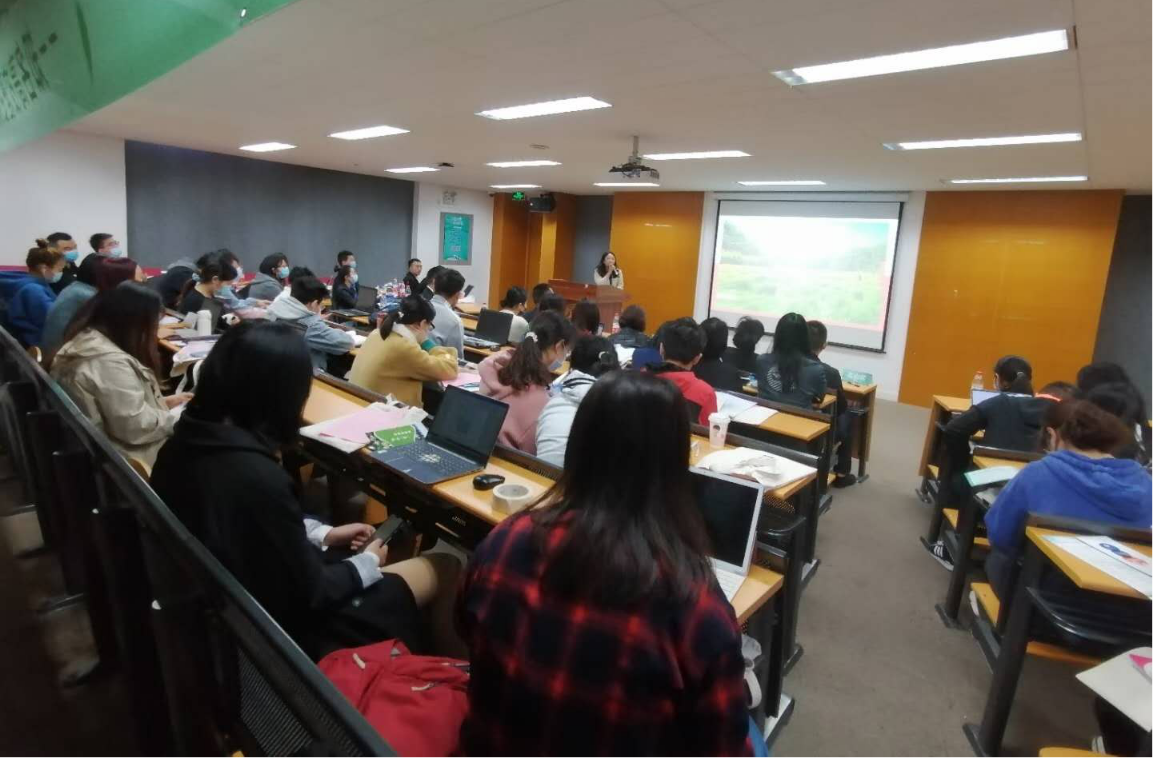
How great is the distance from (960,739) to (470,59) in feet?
12.5

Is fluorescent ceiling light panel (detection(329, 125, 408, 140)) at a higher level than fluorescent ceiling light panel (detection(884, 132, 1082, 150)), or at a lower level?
higher

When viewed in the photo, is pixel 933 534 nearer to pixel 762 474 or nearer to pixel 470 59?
pixel 762 474

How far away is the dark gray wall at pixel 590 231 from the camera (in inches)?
489

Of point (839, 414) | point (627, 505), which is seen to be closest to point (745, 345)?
point (839, 414)

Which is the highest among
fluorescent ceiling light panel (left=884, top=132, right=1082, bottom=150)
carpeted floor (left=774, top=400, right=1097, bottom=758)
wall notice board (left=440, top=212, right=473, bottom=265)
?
fluorescent ceiling light panel (left=884, top=132, right=1082, bottom=150)

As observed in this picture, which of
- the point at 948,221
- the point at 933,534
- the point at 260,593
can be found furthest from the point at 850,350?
the point at 260,593

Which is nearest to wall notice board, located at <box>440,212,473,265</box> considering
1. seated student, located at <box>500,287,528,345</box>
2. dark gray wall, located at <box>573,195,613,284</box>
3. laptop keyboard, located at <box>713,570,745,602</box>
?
dark gray wall, located at <box>573,195,613,284</box>

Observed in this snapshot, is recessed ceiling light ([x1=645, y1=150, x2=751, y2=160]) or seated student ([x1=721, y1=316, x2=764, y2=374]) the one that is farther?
recessed ceiling light ([x1=645, y1=150, x2=751, y2=160])

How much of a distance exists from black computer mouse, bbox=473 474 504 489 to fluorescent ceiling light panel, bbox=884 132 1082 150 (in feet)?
14.8

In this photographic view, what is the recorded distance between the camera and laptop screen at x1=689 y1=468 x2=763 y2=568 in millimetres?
1664

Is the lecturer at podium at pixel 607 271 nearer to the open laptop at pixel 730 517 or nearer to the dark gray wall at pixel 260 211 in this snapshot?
the dark gray wall at pixel 260 211

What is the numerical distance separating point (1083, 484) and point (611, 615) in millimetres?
2073

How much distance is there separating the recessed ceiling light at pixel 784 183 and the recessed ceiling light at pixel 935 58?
4.20 metres

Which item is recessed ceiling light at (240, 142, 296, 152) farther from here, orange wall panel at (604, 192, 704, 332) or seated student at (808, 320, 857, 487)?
seated student at (808, 320, 857, 487)
